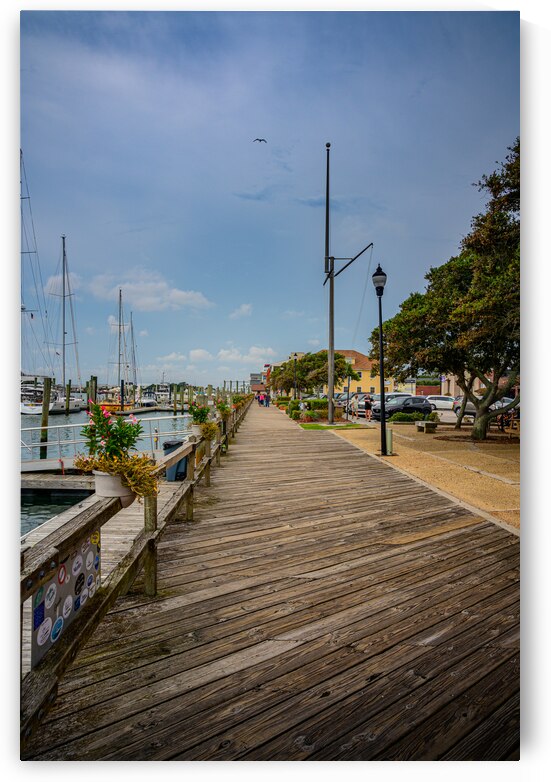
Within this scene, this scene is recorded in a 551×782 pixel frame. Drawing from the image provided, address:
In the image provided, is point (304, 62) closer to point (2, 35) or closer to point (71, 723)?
point (2, 35)

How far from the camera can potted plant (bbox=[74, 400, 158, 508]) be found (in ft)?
9.73

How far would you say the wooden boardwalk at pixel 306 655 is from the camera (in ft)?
6.24

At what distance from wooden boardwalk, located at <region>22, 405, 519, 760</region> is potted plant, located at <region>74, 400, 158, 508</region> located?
0.77 meters

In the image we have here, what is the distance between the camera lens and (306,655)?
8.22ft

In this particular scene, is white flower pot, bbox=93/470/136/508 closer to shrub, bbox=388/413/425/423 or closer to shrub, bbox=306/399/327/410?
shrub, bbox=388/413/425/423

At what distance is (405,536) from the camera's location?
4.72 metres

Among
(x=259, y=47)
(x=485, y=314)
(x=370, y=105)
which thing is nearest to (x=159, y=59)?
(x=259, y=47)

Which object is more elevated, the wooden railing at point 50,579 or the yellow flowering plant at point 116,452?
the yellow flowering plant at point 116,452

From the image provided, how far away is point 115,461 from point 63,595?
1043mm

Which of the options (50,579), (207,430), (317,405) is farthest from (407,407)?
(50,579)

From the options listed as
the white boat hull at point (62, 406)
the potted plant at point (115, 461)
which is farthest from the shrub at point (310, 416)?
the potted plant at point (115, 461)

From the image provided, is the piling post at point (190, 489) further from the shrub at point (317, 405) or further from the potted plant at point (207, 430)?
Result: the shrub at point (317, 405)

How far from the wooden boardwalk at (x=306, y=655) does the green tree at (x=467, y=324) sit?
7.13 meters

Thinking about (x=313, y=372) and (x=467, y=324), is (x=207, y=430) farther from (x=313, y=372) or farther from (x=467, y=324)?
(x=313, y=372)
